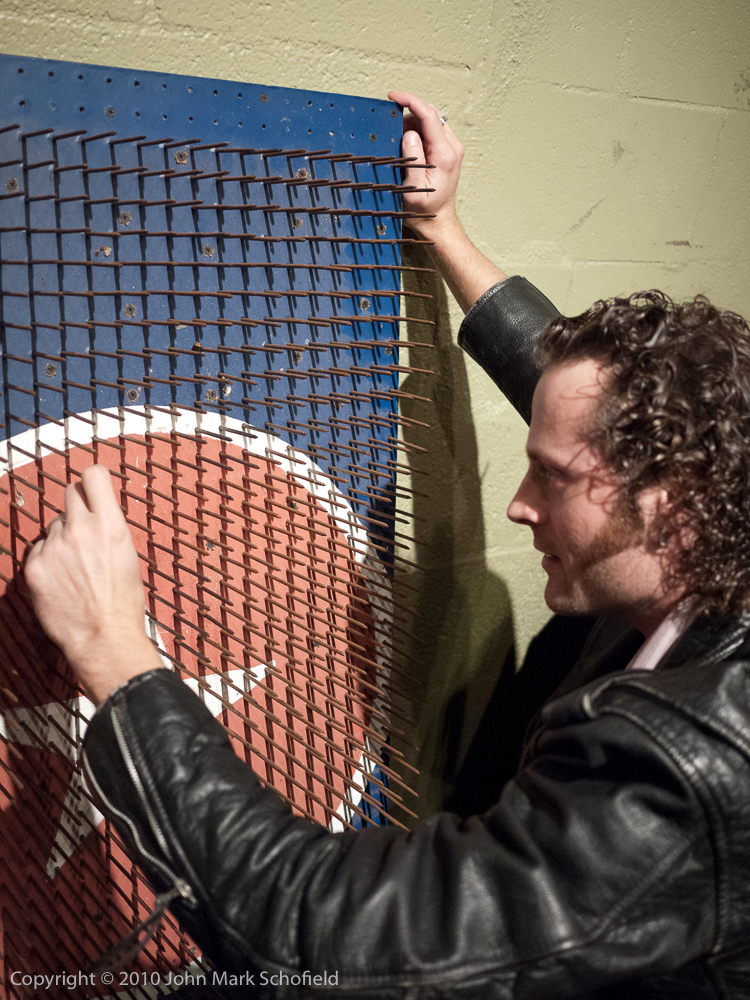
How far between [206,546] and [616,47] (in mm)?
1312

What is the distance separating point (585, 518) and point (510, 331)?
1.57 feet

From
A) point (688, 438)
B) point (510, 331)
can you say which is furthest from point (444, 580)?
point (688, 438)

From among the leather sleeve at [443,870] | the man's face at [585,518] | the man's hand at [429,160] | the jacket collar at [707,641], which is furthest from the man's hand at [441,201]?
the leather sleeve at [443,870]

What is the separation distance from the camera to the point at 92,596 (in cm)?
84

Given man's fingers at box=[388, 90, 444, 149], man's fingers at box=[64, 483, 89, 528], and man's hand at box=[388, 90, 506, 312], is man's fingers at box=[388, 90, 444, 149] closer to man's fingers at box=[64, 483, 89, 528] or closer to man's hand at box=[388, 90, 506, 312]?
man's hand at box=[388, 90, 506, 312]

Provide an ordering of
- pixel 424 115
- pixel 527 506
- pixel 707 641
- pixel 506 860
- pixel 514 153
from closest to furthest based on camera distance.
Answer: pixel 506 860 → pixel 707 641 → pixel 527 506 → pixel 424 115 → pixel 514 153

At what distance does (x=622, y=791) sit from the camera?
0.75 metres

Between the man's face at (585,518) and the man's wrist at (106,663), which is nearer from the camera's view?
the man's wrist at (106,663)

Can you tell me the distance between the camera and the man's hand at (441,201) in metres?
1.27

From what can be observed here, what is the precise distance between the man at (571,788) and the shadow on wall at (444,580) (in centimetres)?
51

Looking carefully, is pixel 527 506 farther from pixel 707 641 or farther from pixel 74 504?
pixel 74 504

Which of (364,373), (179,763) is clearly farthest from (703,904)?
(364,373)

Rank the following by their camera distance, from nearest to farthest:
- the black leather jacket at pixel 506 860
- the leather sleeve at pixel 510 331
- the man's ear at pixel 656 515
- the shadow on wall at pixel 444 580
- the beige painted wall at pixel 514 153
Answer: the black leather jacket at pixel 506 860, the man's ear at pixel 656 515, the beige painted wall at pixel 514 153, the leather sleeve at pixel 510 331, the shadow on wall at pixel 444 580

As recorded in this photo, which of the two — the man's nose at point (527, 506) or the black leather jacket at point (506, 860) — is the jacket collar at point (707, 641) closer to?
the black leather jacket at point (506, 860)
